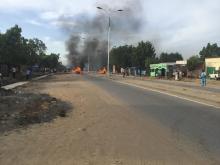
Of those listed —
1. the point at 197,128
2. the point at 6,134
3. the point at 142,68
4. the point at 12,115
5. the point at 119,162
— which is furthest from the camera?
the point at 142,68

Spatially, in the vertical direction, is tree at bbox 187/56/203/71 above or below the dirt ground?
below

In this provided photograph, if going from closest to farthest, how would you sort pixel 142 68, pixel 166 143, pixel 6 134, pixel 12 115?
pixel 166 143, pixel 6 134, pixel 12 115, pixel 142 68

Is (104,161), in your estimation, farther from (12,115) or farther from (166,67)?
(166,67)

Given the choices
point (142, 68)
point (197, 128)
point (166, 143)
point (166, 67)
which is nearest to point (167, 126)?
point (197, 128)

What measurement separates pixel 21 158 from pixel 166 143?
3.38 metres

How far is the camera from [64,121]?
52.4ft

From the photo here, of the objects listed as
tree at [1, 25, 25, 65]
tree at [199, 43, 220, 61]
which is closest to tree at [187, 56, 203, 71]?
tree at [1, 25, 25, 65]

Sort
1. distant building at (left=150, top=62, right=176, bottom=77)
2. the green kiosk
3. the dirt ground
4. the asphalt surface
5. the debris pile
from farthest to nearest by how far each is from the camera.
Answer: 1. the green kiosk
2. distant building at (left=150, top=62, right=176, bottom=77)
3. the debris pile
4. the asphalt surface
5. the dirt ground

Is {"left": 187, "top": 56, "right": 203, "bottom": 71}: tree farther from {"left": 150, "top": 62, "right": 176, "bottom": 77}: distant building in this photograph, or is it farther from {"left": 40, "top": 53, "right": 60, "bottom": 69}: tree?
{"left": 40, "top": 53, "right": 60, "bottom": 69}: tree

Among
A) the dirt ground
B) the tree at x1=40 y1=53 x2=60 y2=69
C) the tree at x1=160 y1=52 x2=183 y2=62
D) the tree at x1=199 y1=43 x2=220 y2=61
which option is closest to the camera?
the dirt ground

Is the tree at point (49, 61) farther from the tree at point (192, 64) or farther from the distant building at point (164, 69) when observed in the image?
the distant building at point (164, 69)

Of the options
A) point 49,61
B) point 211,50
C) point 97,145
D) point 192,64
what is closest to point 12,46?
point 192,64

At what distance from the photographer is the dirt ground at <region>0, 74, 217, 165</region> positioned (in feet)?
30.6

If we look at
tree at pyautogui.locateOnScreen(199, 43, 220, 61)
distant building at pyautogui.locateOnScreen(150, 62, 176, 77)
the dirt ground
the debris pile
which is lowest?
distant building at pyautogui.locateOnScreen(150, 62, 176, 77)
